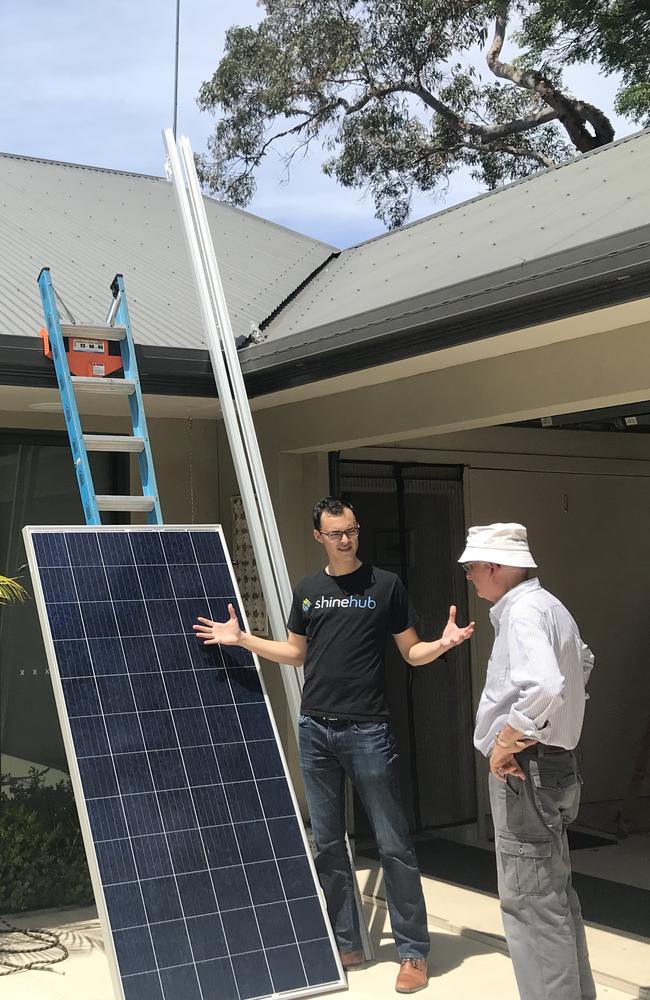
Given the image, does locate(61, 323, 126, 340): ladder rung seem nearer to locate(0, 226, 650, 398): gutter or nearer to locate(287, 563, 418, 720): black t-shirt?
locate(0, 226, 650, 398): gutter

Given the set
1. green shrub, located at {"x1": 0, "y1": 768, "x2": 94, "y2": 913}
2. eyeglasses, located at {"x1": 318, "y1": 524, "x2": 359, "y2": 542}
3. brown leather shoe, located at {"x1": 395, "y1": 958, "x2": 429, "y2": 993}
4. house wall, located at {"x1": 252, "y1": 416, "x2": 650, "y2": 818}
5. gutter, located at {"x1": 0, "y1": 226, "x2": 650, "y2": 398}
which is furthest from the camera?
house wall, located at {"x1": 252, "y1": 416, "x2": 650, "y2": 818}

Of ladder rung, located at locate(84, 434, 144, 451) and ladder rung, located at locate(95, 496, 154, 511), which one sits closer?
ladder rung, located at locate(95, 496, 154, 511)

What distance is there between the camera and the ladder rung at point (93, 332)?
18.4ft

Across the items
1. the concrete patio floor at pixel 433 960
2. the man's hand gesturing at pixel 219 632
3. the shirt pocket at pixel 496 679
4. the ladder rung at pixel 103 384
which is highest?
the ladder rung at pixel 103 384

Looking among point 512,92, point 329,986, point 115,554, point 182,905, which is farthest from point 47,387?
point 512,92

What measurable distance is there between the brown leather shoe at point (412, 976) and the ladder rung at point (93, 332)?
315 cm

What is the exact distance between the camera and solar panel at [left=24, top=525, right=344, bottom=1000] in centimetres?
426

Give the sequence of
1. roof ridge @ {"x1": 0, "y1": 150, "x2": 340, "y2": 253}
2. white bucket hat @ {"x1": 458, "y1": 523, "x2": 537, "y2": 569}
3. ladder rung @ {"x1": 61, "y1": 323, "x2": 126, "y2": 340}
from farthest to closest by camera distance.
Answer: roof ridge @ {"x1": 0, "y1": 150, "x2": 340, "y2": 253}, ladder rung @ {"x1": 61, "y1": 323, "x2": 126, "y2": 340}, white bucket hat @ {"x1": 458, "y1": 523, "x2": 537, "y2": 569}

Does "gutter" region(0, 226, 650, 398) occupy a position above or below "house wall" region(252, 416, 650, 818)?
above

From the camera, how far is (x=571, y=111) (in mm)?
19594

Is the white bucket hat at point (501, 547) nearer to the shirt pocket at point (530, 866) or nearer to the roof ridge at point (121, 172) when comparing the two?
the shirt pocket at point (530, 866)

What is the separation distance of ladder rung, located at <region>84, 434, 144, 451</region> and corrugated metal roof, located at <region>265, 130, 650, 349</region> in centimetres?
95

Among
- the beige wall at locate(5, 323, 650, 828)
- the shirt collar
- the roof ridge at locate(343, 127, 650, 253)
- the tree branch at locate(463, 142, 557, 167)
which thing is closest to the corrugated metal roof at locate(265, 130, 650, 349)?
the roof ridge at locate(343, 127, 650, 253)

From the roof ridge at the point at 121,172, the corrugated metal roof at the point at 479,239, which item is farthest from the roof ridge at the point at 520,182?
the roof ridge at the point at 121,172
